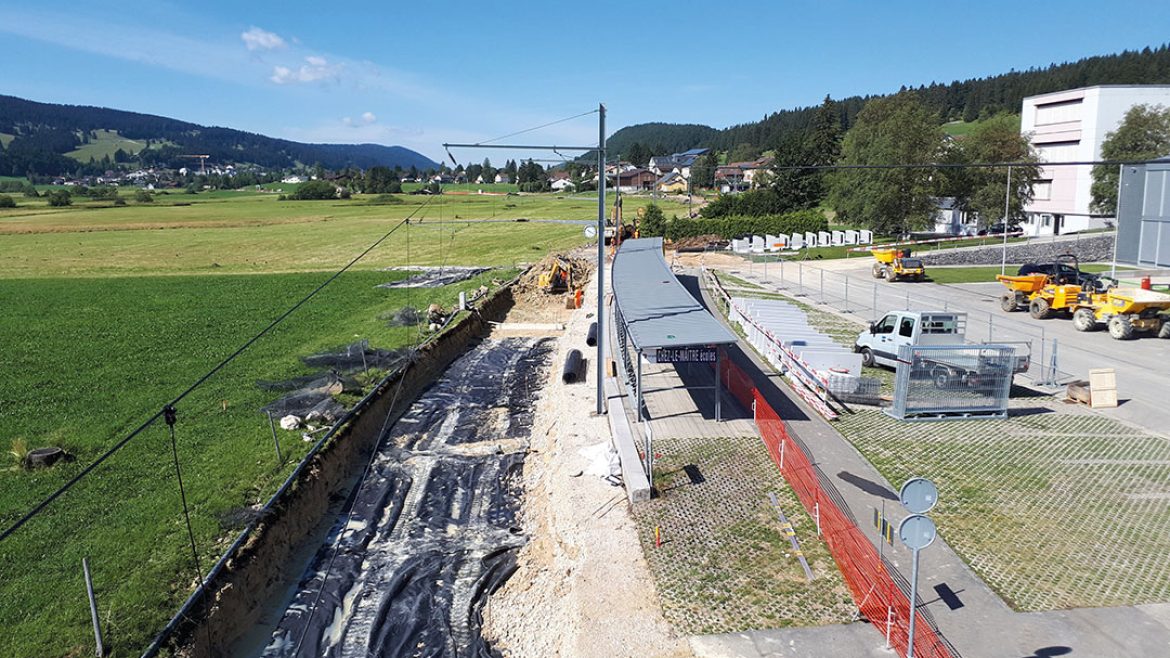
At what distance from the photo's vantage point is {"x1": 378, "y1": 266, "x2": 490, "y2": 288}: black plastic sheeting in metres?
46.7

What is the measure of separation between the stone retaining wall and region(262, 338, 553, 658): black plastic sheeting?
38538mm

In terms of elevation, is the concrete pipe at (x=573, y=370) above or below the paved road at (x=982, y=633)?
above

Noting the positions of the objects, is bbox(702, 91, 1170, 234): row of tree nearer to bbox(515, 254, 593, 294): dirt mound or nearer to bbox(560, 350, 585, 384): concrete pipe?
bbox(515, 254, 593, 294): dirt mound

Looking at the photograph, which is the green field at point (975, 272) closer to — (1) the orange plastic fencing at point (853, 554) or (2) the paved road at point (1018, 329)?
(2) the paved road at point (1018, 329)

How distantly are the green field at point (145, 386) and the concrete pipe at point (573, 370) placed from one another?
7.02 metres

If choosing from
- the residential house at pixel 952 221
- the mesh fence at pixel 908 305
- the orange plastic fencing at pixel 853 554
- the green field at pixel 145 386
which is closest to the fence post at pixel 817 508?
the orange plastic fencing at pixel 853 554

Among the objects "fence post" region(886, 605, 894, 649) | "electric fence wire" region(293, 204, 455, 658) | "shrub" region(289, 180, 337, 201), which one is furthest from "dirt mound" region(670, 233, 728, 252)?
"shrub" region(289, 180, 337, 201)

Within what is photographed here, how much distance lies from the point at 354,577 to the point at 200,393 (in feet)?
35.9

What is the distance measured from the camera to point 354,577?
1423cm

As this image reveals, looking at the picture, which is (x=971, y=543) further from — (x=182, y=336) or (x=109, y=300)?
(x=109, y=300)

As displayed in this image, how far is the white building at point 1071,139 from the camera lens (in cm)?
6356

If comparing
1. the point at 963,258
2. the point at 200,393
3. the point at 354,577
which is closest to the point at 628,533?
the point at 354,577

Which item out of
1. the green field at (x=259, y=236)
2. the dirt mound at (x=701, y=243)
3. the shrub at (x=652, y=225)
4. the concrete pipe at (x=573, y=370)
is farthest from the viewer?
the shrub at (x=652, y=225)

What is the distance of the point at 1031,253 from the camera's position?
5066 cm
